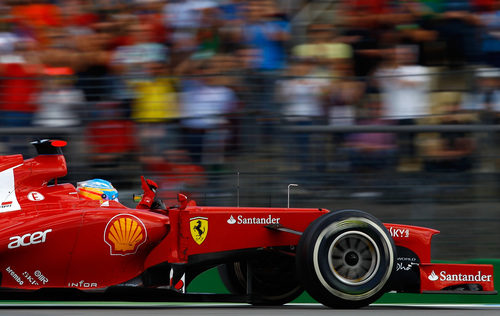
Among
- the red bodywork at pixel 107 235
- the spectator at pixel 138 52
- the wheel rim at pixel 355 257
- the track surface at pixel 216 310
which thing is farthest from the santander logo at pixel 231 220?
the spectator at pixel 138 52

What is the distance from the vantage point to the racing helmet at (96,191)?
5.86 metres

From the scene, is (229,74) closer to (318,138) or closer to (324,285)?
(318,138)

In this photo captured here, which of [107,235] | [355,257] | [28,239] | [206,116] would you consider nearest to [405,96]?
[206,116]

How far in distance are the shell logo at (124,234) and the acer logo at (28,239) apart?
1.29 ft

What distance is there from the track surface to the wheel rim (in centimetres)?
24

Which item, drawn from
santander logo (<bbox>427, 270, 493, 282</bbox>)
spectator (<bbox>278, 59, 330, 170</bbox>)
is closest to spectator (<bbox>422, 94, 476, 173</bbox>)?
spectator (<bbox>278, 59, 330, 170</bbox>)

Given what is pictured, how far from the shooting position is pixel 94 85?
754 centimetres

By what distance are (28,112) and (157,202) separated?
2266 mm

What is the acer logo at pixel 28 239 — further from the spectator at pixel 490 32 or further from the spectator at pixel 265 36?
the spectator at pixel 490 32

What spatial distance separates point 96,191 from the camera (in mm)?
5906

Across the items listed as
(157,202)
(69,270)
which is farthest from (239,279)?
(69,270)

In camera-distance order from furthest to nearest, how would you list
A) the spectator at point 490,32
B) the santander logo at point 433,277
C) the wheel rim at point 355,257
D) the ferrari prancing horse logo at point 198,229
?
the spectator at point 490,32 < the santander logo at point 433,277 < the ferrari prancing horse logo at point 198,229 < the wheel rim at point 355,257

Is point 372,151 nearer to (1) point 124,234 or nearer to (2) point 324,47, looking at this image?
(2) point 324,47

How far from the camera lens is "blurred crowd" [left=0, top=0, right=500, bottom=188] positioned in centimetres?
745
